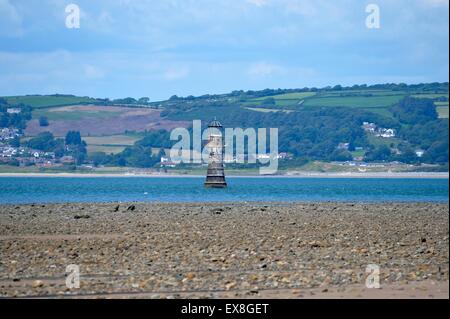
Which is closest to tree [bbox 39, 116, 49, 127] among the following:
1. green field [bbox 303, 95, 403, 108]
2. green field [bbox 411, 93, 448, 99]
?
green field [bbox 303, 95, 403, 108]

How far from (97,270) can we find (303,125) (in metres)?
167

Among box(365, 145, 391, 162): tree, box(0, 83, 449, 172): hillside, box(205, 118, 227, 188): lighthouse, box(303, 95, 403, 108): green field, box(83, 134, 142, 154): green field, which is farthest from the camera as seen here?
box(303, 95, 403, 108): green field

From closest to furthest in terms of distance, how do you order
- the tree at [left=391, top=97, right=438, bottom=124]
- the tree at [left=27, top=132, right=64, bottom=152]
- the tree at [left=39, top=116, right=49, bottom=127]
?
the tree at [left=391, top=97, right=438, bottom=124] → the tree at [left=27, top=132, right=64, bottom=152] → the tree at [left=39, top=116, right=49, bottom=127]

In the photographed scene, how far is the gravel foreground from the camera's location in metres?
17.9

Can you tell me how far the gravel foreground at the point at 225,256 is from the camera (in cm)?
1791

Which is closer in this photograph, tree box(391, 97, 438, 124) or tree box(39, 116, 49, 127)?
tree box(391, 97, 438, 124)

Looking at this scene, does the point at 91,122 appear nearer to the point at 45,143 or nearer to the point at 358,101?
the point at 45,143

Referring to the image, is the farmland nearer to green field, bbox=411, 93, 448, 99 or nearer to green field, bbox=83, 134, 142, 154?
green field, bbox=83, 134, 142, 154

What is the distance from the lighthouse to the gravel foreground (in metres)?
39.3

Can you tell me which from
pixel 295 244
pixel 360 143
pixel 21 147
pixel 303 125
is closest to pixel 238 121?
pixel 303 125

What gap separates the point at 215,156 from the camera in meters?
76.6

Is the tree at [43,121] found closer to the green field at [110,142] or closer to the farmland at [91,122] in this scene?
the farmland at [91,122]

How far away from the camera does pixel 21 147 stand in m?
182

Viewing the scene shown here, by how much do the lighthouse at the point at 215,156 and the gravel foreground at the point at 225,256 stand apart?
39251 millimetres
